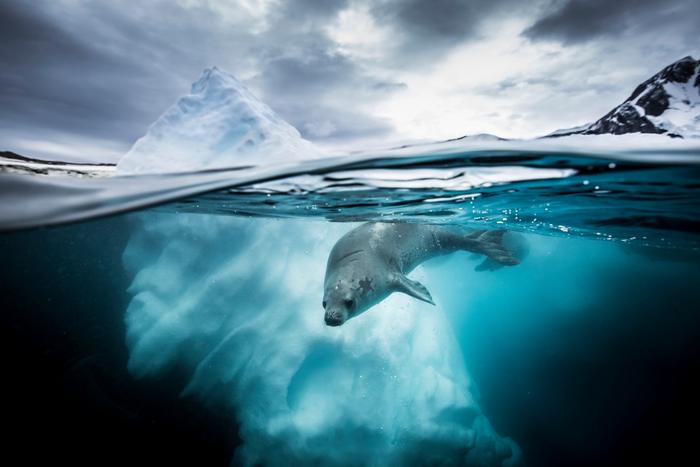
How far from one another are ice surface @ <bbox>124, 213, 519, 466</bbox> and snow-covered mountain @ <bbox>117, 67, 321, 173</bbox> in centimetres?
705

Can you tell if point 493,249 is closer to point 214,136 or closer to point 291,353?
point 291,353

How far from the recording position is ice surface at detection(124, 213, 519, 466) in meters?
9.68

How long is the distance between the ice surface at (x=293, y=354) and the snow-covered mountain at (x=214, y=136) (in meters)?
7.05

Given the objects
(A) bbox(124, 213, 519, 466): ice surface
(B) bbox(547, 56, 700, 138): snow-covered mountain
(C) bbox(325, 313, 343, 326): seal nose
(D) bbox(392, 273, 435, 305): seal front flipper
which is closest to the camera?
(B) bbox(547, 56, 700, 138): snow-covered mountain

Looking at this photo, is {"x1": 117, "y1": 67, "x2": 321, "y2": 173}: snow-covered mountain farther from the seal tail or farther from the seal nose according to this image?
the seal tail

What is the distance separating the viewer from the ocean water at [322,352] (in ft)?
18.9

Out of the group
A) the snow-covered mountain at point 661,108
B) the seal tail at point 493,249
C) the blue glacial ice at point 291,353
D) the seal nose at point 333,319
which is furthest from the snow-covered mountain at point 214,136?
the blue glacial ice at point 291,353

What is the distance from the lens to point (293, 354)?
34.9 feet

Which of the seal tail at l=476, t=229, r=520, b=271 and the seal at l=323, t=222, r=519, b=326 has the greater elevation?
the seal at l=323, t=222, r=519, b=326

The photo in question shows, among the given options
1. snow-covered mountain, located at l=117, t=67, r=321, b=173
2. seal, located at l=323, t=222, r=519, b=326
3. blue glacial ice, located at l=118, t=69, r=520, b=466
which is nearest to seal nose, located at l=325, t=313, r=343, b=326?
seal, located at l=323, t=222, r=519, b=326

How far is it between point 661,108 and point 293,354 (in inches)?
402

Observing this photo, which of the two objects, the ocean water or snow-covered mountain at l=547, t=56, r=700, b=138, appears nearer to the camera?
snow-covered mountain at l=547, t=56, r=700, b=138

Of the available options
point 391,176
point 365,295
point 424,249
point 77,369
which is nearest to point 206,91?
Answer: point 391,176

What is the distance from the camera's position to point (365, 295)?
6699mm
